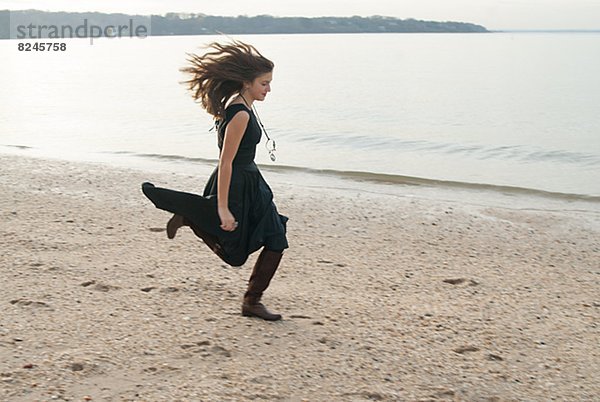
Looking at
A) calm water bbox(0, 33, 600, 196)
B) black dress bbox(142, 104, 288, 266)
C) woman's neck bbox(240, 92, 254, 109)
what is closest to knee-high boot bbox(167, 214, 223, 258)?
black dress bbox(142, 104, 288, 266)

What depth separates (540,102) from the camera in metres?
32.7

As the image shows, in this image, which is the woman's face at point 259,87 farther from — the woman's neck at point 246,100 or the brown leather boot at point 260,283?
the brown leather boot at point 260,283

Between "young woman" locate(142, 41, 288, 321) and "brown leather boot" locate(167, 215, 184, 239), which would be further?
"brown leather boot" locate(167, 215, 184, 239)

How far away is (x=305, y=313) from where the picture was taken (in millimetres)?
5887

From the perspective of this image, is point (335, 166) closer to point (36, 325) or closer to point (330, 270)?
point (330, 270)

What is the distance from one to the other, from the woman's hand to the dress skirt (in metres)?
0.04

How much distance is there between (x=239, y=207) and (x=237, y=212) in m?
0.03

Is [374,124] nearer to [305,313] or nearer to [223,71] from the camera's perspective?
[305,313]

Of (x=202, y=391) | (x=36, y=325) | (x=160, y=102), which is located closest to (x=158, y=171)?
(x=36, y=325)

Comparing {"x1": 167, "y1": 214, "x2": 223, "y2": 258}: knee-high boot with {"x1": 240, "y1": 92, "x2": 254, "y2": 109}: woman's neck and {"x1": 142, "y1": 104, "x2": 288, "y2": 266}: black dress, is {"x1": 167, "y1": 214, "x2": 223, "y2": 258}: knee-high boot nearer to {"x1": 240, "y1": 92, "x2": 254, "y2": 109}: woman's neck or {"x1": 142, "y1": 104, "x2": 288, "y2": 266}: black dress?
{"x1": 142, "y1": 104, "x2": 288, "y2": 266}: black dress

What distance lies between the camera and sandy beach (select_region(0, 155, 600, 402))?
466 cm

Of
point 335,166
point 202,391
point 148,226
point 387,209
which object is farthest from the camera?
point 335,166

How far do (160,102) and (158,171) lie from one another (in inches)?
746

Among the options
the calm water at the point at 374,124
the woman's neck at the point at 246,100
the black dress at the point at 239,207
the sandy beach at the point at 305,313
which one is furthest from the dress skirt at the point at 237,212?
the calm water at the point at 374,124
